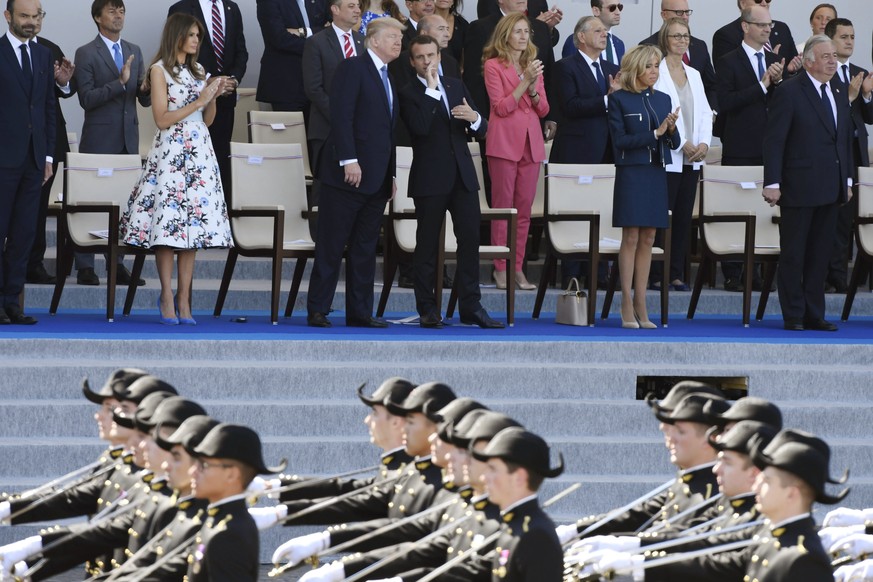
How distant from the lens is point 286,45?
10.1 metres

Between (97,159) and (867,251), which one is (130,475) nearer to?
(97,159)

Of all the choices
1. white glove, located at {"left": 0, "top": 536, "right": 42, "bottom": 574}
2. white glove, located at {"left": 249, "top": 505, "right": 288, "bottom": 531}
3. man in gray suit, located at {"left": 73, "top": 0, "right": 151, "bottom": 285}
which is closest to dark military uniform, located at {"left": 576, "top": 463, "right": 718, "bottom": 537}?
white glove, located at {"left": 249, "top": 505, "right": 288, "bottom": 531}

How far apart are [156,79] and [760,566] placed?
4.95 m

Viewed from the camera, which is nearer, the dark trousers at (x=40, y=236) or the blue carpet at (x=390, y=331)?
the blue carpet at (x=390, y=331)

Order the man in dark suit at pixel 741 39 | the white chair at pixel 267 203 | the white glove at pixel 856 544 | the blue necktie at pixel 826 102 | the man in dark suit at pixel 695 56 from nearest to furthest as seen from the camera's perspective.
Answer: the white glove at pixel 856 544 < the white chair at pixel 267 203 < the blue necktie at pixel 826 102 < the man in dark suit at pixel 695 56 < the man in dark suit at pixel 741 39

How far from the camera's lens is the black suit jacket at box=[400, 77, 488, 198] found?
835 cm

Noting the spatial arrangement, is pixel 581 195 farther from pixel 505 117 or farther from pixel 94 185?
pixel 94 185

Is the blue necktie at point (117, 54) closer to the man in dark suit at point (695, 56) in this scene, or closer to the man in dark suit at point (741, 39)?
the man in dark suit at point (695, 56)

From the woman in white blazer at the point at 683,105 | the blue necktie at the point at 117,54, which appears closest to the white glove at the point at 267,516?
the woman in white blazer at the point at 683,105

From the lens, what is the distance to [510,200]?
9.52 m

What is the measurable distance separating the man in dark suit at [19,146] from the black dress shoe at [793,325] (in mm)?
4065

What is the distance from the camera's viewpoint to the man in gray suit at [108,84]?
9.33 metres

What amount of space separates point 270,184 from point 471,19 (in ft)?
11.7

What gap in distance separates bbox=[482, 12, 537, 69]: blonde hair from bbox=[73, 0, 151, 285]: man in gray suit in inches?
80.3
